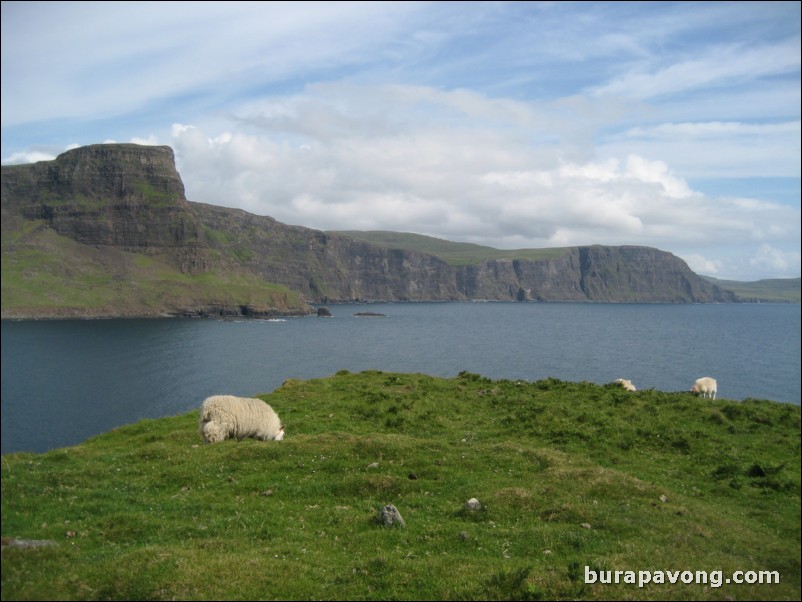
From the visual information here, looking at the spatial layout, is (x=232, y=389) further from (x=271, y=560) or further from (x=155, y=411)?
(x=271, y=560)

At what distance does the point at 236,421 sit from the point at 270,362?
86.0 meters

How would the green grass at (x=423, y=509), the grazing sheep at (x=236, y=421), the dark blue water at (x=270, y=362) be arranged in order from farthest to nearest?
the dark blue water at (x=270, y=362) < the grazing sheep at (x=236, y=421) < the green grass at (x=423, y=509)

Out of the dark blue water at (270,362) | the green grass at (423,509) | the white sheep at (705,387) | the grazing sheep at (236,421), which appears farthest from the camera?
the dark blue water at (270,362)

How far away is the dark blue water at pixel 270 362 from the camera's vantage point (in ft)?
207

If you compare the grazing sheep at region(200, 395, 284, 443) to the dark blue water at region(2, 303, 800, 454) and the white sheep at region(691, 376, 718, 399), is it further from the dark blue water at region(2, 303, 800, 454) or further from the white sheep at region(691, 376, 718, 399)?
the white sheep at region(691, 376, 718, 399)

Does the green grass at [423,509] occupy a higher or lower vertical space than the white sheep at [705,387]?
higher

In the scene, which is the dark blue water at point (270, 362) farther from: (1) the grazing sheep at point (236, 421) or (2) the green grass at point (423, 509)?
(2) the green grass at point (423, 509)

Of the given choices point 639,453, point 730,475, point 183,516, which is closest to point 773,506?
point 730,475

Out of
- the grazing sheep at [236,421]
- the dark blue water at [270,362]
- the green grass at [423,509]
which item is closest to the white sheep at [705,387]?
the green grass at [423,509]

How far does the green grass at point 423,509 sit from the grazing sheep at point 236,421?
54.1 inches

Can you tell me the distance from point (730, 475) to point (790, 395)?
177 ft

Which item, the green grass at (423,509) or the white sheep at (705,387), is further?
the white sheep at (705,387)

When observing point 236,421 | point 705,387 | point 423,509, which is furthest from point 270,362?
point 423,509

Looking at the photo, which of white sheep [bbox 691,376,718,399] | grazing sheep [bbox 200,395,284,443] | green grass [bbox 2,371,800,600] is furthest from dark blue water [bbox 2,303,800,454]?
green grass [bbox 2,371,800,600]
